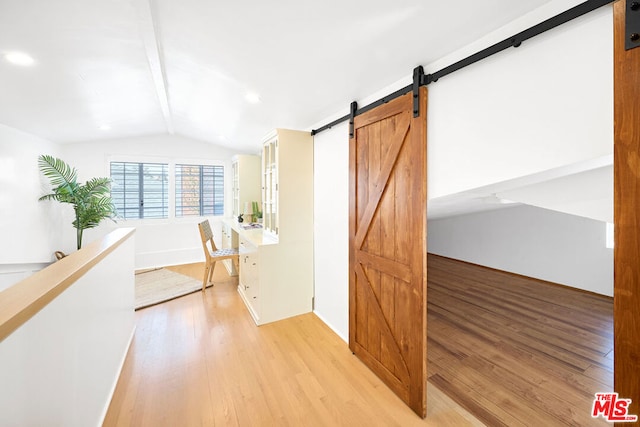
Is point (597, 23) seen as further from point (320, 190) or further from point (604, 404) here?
point (320, 190)

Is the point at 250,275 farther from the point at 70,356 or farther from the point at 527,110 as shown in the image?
the point at 527,110

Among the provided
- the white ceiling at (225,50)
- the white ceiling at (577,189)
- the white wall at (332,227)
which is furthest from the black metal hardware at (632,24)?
the white wall at (332,227)

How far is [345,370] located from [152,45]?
2.86 m

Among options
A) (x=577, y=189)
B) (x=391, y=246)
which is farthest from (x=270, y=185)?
(x=577, y=189)

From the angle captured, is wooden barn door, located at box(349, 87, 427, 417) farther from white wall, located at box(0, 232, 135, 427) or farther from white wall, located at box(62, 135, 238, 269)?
white wall, located at box(62, 135, 238, 269)

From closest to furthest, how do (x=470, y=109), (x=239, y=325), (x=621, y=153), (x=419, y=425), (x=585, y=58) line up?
(x=621, y=153) < (x=585, y=58) < (x=470, y=109) < (x=419, y=425) < (x=239, y=325)

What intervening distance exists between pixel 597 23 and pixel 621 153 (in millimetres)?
505

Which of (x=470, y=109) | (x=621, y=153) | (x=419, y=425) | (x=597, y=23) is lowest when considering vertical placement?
(x=419, y=425)

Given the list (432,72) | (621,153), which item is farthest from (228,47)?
(621,153)

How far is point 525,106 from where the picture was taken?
117 centimetres

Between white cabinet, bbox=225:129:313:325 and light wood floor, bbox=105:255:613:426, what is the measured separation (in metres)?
0.21

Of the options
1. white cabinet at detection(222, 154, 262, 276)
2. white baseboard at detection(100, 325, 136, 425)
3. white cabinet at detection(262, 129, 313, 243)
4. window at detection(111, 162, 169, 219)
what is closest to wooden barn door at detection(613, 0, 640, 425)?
white cabinet at detection(262, 129, 313, 243)

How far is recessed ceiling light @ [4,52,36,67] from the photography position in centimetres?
185

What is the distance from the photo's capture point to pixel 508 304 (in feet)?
10.7
